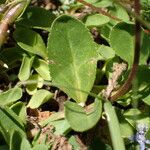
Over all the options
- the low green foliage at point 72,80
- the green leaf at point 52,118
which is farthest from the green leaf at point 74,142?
the green leaf at point 52,118

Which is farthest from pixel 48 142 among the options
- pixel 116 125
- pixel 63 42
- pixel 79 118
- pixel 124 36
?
pixel 124 36

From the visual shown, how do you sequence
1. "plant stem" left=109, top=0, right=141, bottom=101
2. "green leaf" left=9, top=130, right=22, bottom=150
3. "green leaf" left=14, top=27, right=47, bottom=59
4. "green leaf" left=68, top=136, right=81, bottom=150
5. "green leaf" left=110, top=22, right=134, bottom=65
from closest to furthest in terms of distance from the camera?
1. "plant stem" left=109, top=0, right=141, bottom=101
2. "green leaf" left=9, top=130, right=22, bottom=150
3. "green leaf" left=68, top=136, right=81, bottom=150
4. "green leaf" left=110, top=22, right=134, bottom=65
5. "green leaf" left=14, top=27, right=47, bottom=59

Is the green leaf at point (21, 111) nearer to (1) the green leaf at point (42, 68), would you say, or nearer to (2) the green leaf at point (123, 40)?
(1) the green leaf at point (42, 68)

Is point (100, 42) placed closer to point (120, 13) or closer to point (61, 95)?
point (120, 13)

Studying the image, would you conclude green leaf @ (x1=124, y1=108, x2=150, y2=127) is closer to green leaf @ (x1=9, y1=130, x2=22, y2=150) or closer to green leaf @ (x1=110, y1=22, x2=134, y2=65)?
green leaf @ (x1=110, y1=22, x2=134, y2=65)

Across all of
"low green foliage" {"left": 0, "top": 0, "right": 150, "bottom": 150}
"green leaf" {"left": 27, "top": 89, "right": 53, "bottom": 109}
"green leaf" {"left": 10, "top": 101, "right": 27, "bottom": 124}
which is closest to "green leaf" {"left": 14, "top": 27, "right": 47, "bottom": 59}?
"low green foliage" {"left": 0, "top": 0, "right": 150, "bottom": 150}

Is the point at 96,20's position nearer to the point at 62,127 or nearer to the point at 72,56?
the point at 72,56
